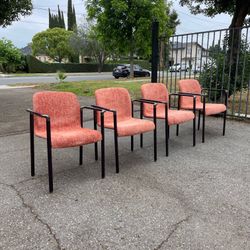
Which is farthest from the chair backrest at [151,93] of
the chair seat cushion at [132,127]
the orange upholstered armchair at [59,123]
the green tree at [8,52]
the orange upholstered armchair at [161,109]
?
the green tree at [8,52]

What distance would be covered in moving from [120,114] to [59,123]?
89 centimetres

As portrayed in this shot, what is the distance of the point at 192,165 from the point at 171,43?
13.6 feet

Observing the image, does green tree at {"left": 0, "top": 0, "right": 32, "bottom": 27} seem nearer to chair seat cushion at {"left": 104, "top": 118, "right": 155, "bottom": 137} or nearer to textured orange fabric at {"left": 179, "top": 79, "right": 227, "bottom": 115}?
textured orange fabric at {"left": 179, "top": 79, "right": 227, "bottom": 115}

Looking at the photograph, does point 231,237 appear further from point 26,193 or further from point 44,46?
point 44,46

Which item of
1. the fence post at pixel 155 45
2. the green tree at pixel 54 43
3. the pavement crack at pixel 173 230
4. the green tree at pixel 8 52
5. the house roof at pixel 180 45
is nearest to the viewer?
the pavement crack at pixel 173 230

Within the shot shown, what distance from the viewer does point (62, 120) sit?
11.1ft

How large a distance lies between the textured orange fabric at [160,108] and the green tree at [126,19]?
12346 mm

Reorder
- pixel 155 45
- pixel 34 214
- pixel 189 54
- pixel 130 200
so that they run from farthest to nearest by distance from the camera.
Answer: pixel 189 54
pixel 155 45
pixel 130 200
pixel 34 214

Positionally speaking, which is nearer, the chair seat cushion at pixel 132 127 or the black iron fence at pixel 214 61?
the chair seat cushion at pixel 132 127

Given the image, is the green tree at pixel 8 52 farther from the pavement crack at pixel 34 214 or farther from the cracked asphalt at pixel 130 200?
the pavement crack at pixel 34 214

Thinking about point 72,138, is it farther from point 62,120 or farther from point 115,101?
point 115,101

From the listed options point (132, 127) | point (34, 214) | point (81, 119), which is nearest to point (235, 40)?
point (132, 127)

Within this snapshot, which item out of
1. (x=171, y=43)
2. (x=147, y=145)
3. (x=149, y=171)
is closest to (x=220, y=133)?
(x=147, y=145)

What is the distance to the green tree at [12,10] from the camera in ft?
25.4
